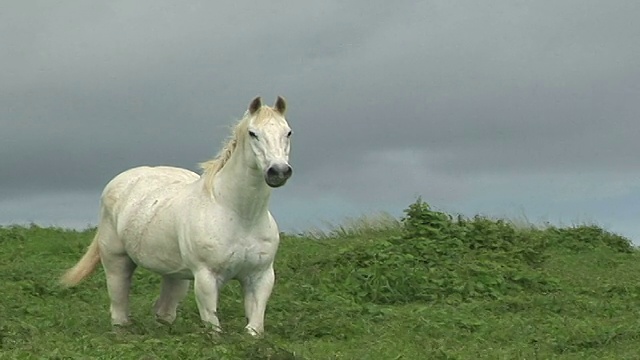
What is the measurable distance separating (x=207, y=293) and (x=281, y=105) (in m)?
1.50

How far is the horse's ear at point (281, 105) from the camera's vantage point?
8.62 metres

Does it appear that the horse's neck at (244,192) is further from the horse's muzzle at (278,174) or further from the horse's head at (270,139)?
the horse's muzzle at (278,174)

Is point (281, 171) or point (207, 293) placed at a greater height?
point (281, 171)

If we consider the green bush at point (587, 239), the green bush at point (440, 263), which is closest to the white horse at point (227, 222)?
the green bush at point (440, 263)

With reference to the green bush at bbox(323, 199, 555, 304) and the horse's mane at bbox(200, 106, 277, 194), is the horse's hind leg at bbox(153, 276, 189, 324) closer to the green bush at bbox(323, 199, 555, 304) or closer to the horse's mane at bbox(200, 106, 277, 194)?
the horse's mane at bbox(200, 106, 277, 194)

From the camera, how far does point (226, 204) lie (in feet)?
28.5

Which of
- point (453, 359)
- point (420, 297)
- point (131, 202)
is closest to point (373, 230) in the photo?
point (420, 297)

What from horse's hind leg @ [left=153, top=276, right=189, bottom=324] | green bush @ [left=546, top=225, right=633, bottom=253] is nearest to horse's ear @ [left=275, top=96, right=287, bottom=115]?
horse's hind leg @ [left=153, top=276, right=189, bottom=324]

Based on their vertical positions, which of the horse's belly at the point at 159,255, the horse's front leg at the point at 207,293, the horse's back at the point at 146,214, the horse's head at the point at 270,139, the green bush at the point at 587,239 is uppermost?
the green bush at the point at 587,239

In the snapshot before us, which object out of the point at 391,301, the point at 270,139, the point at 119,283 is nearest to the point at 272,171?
the point at 270,139

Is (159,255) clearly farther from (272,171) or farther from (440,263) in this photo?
(440,263)

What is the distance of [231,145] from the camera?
9.00 meters

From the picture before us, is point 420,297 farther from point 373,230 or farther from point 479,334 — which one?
point 373,230

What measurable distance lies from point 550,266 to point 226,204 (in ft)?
29.2
